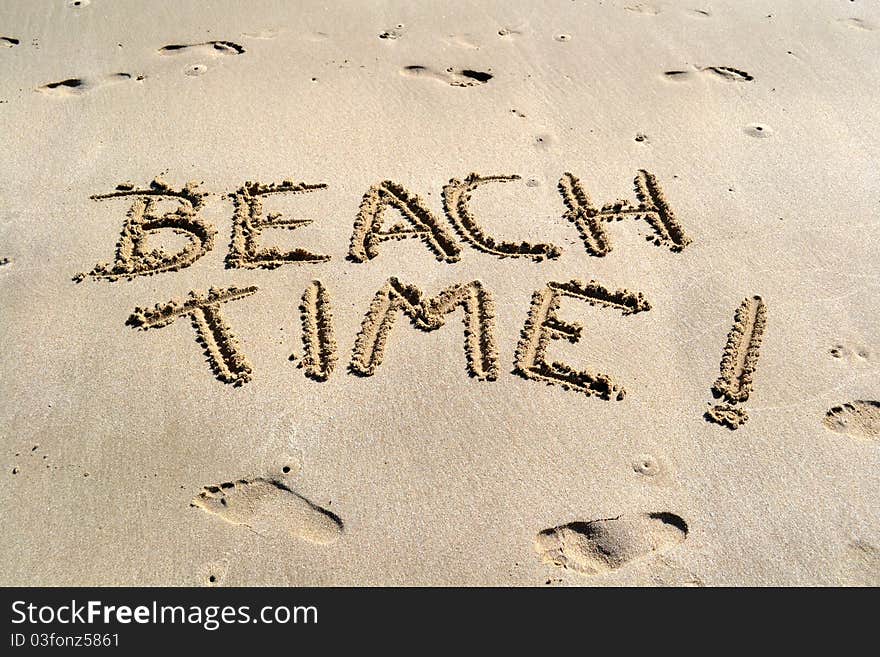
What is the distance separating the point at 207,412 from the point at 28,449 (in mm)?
523

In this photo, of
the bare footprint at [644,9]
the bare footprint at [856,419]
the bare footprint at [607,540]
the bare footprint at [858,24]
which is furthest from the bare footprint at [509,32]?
the bare footprint at [607,540]

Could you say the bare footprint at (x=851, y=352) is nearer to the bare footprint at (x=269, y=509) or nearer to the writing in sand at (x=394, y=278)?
the writing in sand at (x=394, y=278)

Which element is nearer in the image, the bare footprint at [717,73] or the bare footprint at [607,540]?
the bare footprint at [607,540]

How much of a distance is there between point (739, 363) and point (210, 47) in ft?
9.72

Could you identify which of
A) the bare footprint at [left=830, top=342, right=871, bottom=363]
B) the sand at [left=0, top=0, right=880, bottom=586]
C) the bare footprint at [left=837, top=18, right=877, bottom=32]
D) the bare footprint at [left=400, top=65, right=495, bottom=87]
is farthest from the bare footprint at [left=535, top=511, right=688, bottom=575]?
the bare footprint at [left=837, top=18, right=877, bottom=32]

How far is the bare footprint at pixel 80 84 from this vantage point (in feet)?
12.1

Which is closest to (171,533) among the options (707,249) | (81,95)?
(707,249)

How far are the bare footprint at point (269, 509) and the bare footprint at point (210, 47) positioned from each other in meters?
2.52

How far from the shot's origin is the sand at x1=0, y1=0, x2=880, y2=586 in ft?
7.07

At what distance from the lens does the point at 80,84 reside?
3738mm

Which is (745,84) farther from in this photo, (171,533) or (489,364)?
(171,533)

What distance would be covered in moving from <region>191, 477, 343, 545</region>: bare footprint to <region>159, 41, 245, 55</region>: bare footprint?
2.52 m

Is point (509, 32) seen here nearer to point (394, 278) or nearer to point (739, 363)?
point (394, 278)

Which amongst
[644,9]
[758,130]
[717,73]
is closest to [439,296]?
[758,130]
